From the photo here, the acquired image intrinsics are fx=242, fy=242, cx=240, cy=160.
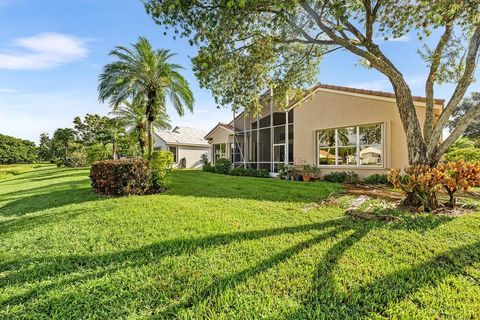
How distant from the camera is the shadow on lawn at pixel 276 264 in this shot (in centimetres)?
299

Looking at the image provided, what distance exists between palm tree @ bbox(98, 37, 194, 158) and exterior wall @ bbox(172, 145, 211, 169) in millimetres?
17633

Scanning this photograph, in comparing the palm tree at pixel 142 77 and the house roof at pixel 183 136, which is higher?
the palm tree at pixel 142 77

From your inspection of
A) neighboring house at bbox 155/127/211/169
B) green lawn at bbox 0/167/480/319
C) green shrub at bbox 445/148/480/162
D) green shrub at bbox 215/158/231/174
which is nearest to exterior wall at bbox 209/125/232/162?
green shrub at bbox 215/158/231/174

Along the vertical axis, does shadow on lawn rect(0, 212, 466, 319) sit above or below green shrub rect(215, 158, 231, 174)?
below

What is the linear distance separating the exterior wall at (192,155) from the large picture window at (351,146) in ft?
72.3

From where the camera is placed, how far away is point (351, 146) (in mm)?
14500

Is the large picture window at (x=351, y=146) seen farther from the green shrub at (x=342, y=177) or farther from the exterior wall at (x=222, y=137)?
the exterior wall at (x=222, y=137)

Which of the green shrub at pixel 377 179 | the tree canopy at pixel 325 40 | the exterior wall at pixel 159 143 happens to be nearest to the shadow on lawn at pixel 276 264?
the tree canopy at pixel 325 40

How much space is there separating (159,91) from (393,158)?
14.1 metres

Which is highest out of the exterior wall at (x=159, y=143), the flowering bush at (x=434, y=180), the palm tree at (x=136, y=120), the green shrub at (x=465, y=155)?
the palm tree at (x=136, y=120)

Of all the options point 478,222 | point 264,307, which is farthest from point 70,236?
point 478,222

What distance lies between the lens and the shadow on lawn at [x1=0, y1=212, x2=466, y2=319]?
2.99 m

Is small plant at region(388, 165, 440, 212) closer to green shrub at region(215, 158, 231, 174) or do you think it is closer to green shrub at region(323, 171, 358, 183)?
green shrub at region(323, 171, 358, 183)

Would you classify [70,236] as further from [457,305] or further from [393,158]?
[393,158]
